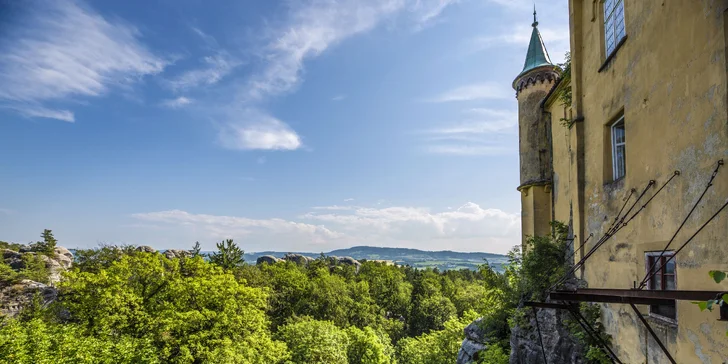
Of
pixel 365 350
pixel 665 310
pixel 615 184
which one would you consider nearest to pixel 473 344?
pixel 365 350

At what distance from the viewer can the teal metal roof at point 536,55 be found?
16298 mm

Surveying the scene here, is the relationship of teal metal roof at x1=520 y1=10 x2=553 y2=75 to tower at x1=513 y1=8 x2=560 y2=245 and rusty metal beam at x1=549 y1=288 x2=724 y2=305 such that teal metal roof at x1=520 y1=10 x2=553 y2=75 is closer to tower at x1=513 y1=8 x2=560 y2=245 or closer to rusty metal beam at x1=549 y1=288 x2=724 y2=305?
tower at x1=513 y1=8 x2=560 y2=245

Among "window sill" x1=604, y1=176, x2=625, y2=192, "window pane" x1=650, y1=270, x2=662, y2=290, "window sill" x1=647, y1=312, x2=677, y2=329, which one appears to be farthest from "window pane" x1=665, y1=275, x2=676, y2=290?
"window sill" x1=604, y1=176, x2=625, y2=192

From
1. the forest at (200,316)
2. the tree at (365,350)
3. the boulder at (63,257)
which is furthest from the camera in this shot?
the boulder at (63,257)

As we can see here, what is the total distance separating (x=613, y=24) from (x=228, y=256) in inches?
1600

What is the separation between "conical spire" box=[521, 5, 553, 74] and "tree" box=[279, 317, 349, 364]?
830 inches

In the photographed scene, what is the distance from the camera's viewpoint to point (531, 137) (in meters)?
15.6

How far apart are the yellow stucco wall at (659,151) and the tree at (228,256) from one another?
124 ft

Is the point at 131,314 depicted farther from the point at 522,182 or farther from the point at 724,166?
the point at 724,166

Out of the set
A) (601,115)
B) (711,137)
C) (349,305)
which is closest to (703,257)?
(711,137)

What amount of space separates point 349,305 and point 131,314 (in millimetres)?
26673

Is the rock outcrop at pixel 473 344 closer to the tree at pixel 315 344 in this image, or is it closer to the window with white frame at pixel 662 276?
the tree at pixel 315 344

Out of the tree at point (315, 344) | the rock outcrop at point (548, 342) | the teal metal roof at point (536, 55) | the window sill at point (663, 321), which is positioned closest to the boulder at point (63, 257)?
the tree at point (315, 344)

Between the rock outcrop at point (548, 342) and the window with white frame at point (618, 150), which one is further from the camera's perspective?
the rock outcrop at point (548, 342)
